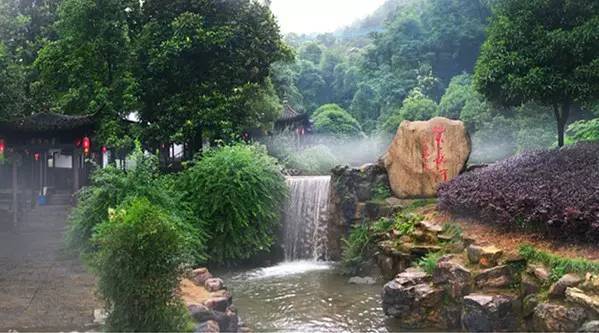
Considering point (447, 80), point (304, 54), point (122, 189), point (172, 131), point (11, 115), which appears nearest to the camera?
point (122, 189)

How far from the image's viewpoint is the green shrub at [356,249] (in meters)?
12.1

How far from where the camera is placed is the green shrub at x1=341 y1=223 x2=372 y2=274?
12.1m

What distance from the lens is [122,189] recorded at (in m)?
11.9

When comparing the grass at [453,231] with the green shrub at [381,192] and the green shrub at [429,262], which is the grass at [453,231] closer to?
the green shrub at [429,262]

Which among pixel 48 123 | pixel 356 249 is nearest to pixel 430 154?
pixel 356 249

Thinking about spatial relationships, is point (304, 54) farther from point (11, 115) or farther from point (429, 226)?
point (429, 226)

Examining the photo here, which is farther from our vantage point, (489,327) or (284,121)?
(284,121)

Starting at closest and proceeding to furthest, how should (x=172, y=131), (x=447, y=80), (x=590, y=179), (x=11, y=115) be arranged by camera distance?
(x=590, y=179) < (x=11, y=115) < (x=172, y=131) < (x=447, y=80)

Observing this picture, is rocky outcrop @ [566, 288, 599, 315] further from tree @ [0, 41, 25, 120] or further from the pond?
tree @ [0, 41, 25, 120]

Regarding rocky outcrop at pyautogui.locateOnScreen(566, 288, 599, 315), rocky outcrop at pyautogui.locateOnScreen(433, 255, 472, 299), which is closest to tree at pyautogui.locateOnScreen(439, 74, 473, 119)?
rocky outcrop at pyautogui.locateOnScreen(433, 255, 472, 299)

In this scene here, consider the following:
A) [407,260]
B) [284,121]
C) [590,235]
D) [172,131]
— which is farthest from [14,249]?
[284,121]

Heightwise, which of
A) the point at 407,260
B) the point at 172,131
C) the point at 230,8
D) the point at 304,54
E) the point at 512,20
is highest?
the point at 304,54

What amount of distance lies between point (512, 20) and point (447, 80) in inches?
1305

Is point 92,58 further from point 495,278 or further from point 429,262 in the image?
point 495,278
